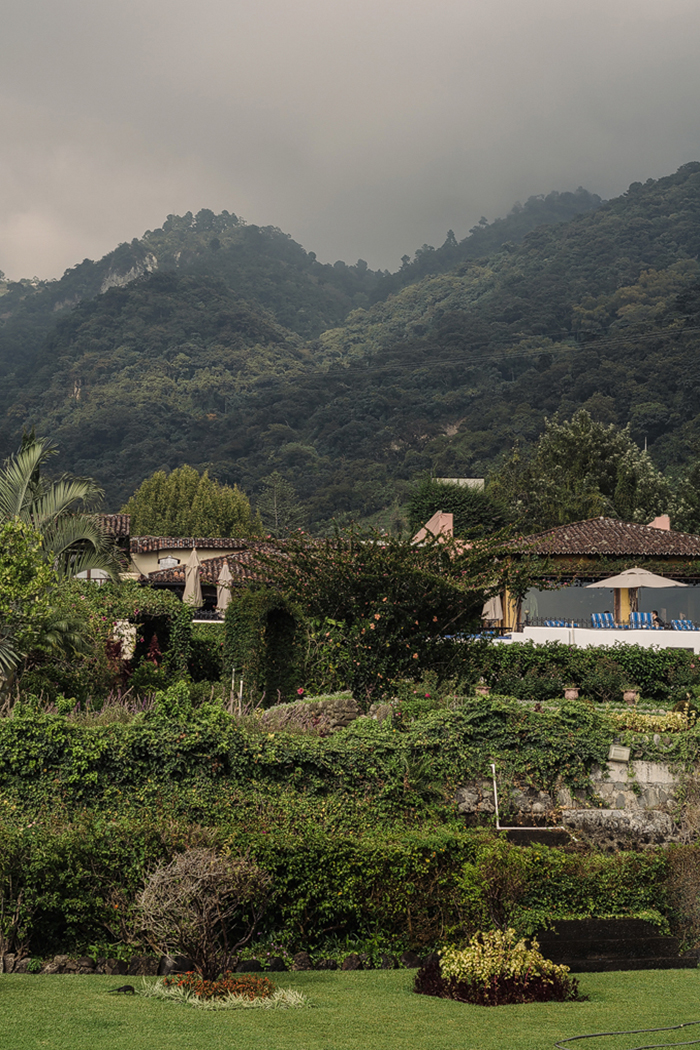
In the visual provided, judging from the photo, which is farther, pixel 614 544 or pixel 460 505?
pixel 460 505

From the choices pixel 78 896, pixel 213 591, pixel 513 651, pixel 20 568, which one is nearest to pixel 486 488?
pixel 213 591

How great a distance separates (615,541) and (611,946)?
985 inches

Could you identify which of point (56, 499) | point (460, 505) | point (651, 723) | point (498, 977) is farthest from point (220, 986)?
point (460, 505)

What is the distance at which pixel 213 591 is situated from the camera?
138ft

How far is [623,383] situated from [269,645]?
70891 millimetres

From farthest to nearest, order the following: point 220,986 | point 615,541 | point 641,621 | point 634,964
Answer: point 615,541 < point 641,621 < point 634,964 < point 220,986

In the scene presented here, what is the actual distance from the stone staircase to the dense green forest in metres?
67.6

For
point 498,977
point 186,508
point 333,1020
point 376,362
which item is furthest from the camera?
point 376,362

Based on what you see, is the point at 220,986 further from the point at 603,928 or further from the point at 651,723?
the point at 651,723

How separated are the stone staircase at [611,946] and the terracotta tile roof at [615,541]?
2155 cm

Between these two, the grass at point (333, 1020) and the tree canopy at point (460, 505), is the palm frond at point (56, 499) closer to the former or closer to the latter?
the grass at point (333, 1020)

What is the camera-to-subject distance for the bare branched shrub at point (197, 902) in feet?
29.1

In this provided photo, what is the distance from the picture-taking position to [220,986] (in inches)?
327

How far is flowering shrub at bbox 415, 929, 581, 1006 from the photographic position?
855cm
